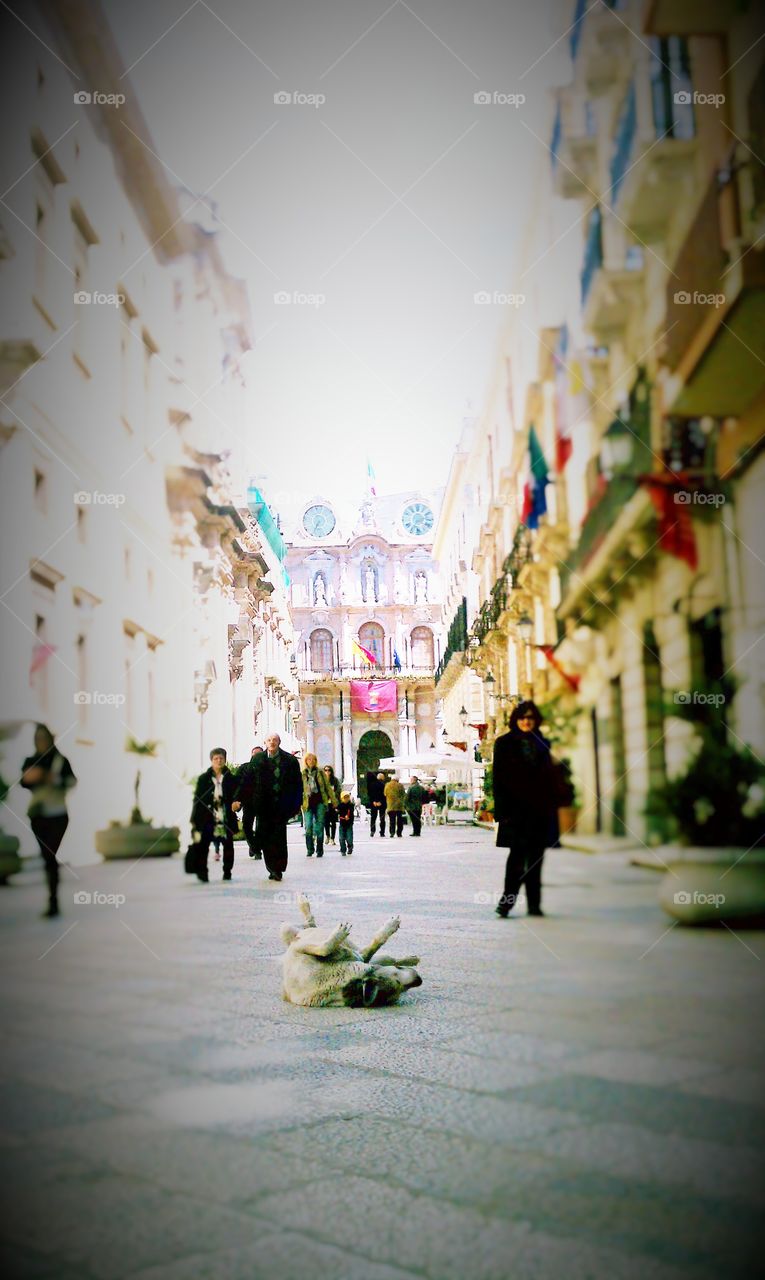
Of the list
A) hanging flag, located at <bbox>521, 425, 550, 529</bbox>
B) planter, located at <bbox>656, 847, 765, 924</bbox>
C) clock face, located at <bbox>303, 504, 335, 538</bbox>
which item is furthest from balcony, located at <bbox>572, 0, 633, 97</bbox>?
planter, located at <bbox>656, 847, 765, 924</bbox>

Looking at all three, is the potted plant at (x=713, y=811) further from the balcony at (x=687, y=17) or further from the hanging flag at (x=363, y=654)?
the balcony at (x=687, y=17)

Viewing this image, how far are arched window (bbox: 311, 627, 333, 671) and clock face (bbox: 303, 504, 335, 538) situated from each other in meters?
0.25

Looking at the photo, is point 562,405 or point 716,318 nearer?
point 716,318

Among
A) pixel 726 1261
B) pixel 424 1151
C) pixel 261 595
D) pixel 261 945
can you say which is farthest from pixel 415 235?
pixel 726 1261

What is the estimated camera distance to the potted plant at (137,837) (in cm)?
238

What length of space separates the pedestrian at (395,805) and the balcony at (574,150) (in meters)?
1.52

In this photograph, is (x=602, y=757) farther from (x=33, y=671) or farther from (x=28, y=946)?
(x=28, y=946)

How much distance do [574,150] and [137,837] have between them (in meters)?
1.70

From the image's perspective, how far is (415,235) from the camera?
2.53 m

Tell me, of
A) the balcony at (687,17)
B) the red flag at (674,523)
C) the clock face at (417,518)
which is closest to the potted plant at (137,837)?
the clock face at (417,518)

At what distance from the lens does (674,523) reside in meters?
2.01

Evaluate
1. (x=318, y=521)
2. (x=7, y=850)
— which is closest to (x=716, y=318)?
(x=318, y=521)

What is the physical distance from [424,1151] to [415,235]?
1.94m

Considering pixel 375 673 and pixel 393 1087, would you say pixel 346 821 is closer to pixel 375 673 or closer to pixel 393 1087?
pixel 375 673
